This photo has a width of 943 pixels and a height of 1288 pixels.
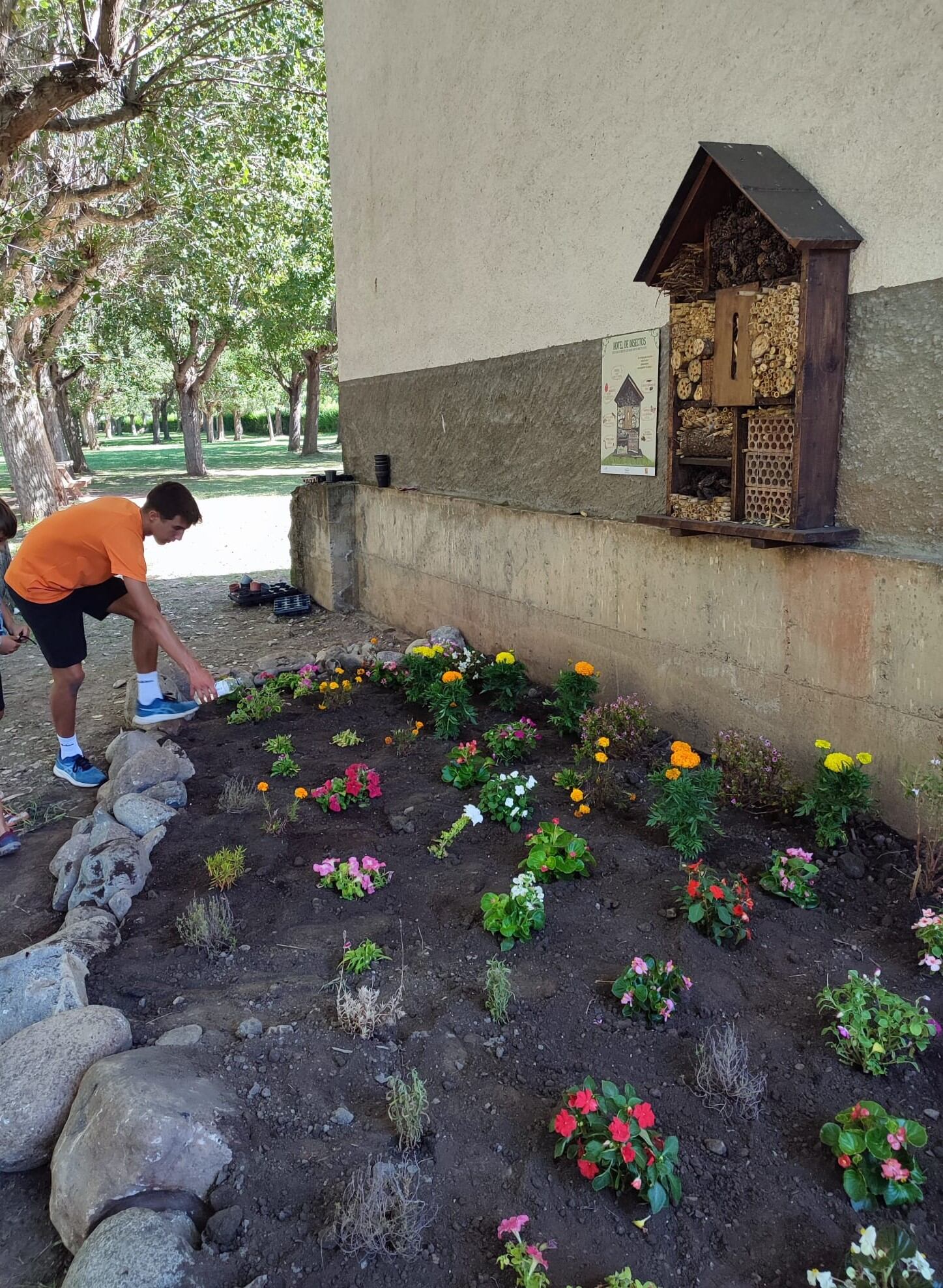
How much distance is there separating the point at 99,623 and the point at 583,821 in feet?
22.1

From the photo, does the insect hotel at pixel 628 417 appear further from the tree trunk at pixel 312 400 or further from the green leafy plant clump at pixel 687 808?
the tree trunk at pixel 312 400

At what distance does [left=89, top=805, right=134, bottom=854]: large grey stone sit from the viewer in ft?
12.8

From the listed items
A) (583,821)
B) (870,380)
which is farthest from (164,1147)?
(870,380)

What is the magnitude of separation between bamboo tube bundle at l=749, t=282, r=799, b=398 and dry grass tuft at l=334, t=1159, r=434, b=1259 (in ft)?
10.1

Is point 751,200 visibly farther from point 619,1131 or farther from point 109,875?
point 109,875

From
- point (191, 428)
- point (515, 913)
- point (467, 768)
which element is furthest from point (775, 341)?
point (191, 428)

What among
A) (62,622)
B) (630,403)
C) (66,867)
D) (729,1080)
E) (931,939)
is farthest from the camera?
(62,622)

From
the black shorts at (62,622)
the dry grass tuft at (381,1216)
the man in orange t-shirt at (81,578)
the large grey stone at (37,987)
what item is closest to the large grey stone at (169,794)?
the man in orange t-shirt at (81,578)

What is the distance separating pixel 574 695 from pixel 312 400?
28714 mm

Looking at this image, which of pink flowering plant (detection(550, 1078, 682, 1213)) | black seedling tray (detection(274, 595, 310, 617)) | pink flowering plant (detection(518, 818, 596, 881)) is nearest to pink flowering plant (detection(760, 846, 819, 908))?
pink flowering plant (detection(518, 818, 596, 881))

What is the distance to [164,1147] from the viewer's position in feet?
7.14

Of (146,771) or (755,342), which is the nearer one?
(755,342)

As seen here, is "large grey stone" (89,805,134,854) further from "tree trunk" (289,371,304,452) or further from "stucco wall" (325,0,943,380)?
"tree trunk" (289,371,304,452)

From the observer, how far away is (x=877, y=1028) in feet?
8.22
